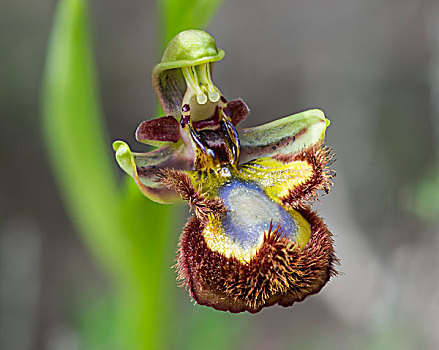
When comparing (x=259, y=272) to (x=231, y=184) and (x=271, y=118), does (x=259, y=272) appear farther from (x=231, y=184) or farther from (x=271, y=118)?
(x=271, y=118)

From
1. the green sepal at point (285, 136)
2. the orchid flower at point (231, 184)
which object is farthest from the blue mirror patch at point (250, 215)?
the green sepal at point (285, 136)

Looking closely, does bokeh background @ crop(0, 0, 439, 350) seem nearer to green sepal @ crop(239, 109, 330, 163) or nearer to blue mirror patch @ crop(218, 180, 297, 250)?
green sepal @ crop(239, 109, 330, 163)
